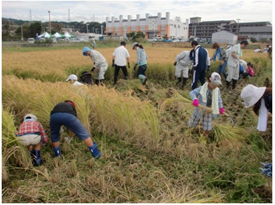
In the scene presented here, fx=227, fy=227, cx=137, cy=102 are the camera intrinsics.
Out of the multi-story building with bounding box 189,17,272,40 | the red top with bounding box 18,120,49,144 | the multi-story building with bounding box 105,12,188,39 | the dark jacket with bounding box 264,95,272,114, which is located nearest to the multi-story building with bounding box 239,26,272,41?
the multi-story building with bounding box 189,17,272,40

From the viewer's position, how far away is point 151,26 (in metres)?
55.6

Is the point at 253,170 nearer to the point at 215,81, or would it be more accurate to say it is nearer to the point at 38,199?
the point at 215,81

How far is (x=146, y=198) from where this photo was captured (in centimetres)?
220

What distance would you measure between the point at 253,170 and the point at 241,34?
62649mm

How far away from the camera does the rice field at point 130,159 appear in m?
2.21

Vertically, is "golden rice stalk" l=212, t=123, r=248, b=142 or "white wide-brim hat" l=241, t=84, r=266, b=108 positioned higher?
"white wide-brim hat" l=241, t=84, r=266, b=108

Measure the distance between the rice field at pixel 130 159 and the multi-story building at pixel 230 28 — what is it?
5922cm

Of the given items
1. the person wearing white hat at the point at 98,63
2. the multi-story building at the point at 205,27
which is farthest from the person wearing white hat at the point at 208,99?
the multi-story building at the point at 205,27

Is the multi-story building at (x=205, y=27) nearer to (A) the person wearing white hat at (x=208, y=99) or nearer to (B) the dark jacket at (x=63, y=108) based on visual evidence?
(A) the person wearing white hat at (x=208, y=99)

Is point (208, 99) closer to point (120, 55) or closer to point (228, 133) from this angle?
point (228, 133)

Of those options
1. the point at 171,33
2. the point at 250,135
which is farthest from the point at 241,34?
the point at 250,135

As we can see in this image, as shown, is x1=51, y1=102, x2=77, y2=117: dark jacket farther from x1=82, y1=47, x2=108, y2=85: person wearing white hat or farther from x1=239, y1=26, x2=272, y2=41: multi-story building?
x1=239, y1=26, x2=272, y2=41: multi-story building

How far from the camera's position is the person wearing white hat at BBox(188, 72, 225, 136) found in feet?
10.4

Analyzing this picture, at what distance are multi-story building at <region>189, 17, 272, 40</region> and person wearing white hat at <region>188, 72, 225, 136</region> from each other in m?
58.9
